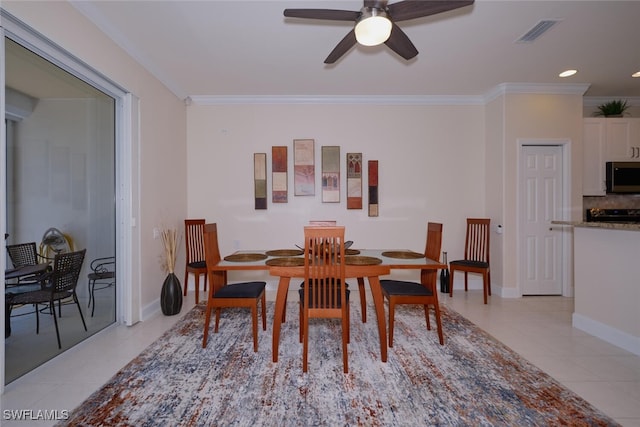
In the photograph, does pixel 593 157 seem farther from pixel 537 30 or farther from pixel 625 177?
pixel 537 30

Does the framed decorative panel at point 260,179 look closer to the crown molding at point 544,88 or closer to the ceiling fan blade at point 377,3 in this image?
the ceiling fan blade at point 377,3

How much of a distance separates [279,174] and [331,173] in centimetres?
78

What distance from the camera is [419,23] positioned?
8.56ft

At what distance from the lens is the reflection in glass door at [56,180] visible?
2018mm

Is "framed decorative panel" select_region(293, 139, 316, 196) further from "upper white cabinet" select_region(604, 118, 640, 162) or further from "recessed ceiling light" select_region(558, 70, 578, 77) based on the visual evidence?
"upper white cabinet" select_region(604, 118, 640, 162)

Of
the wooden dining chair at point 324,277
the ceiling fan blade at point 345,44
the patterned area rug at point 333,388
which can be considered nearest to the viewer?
the patterned area rug at point 333,388

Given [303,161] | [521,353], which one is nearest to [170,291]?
[303,161]

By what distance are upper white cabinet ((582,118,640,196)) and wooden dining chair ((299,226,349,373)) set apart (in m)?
4.09

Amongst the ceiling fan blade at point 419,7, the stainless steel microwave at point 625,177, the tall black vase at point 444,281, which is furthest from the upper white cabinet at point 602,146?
the ceiling fan blade at point 419,7

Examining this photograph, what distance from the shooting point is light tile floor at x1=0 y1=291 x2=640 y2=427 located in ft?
5.94

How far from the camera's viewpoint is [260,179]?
4.33 meters

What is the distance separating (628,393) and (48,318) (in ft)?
14.0

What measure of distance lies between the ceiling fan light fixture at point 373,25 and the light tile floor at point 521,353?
2713 millimetres

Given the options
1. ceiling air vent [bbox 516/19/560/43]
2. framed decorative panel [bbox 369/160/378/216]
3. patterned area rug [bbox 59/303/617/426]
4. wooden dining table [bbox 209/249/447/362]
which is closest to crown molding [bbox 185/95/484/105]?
framed decorative panel [bbox 369/160/378/216]
